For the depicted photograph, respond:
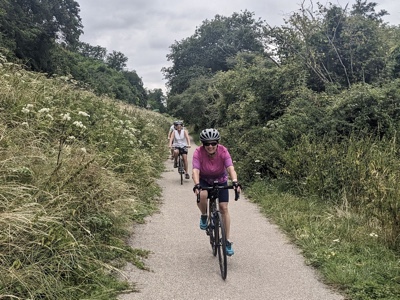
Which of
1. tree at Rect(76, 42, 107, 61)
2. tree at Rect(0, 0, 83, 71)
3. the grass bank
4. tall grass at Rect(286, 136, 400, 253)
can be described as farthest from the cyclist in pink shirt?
tree at Rect(76, 42, 107, 61)

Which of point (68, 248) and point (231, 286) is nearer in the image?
point (68, 248)

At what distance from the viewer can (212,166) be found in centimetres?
527

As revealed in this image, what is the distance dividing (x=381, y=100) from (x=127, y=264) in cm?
861

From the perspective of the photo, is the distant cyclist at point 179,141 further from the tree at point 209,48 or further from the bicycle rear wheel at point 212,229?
the tree at point 209,48

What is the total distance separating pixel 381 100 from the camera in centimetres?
1026

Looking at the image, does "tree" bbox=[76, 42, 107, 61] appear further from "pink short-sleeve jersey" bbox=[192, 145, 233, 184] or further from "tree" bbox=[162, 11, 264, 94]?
"pink short-sleeve jersey" bbox=[192, 145, 233, 184]

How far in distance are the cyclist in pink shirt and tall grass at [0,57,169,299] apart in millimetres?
1308

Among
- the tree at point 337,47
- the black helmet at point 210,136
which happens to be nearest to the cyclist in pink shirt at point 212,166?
the black helmet at point 210,136

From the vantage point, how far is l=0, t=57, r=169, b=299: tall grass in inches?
142

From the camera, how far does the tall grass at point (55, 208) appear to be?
142 inches

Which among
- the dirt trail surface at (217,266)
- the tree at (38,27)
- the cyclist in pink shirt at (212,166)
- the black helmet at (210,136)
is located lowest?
the dirt trail surface at (217,266)

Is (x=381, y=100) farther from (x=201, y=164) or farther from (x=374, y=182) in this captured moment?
(x=201, y=164)

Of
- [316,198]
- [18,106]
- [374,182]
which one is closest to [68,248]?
[18,106]

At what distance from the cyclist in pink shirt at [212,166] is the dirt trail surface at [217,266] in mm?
Answer: 544
